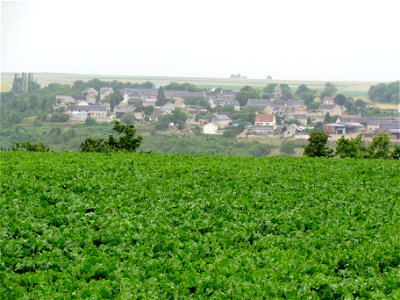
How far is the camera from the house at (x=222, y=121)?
10894cm

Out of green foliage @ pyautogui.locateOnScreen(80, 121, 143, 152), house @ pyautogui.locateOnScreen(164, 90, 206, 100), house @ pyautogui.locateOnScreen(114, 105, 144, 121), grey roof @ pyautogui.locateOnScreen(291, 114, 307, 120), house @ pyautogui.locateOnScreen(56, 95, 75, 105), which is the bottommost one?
house @ pyautogui.locateOnScreen(114, 105, 144, 121)

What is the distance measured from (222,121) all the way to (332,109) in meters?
28.4

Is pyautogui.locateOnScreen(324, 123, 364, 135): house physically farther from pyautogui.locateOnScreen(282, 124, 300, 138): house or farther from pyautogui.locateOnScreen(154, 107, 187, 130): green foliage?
pyautogui.locateOnScreen(154, 107, 187, 130): green foliage

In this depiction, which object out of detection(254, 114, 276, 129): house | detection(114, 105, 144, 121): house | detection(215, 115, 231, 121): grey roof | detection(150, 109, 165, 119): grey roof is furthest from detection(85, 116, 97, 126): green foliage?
detection(254, 114, 276, 129): house

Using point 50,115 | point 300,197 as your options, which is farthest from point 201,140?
point 300,197

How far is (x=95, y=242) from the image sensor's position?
12531 mm

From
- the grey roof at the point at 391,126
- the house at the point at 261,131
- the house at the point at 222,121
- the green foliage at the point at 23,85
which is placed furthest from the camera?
the green foliage at the point at 23,85

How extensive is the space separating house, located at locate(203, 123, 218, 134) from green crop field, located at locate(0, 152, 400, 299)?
8054cm

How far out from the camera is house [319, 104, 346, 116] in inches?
4966

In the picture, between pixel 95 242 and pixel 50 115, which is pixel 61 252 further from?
pixel 50 115

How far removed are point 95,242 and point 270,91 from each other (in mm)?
160890

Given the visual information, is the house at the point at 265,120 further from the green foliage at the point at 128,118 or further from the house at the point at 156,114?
the green foliage at the point at 128,118

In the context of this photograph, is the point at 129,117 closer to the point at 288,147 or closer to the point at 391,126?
the point at 288,147

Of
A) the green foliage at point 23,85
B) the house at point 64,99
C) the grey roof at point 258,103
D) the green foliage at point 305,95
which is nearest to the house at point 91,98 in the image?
the house at point 64,99
